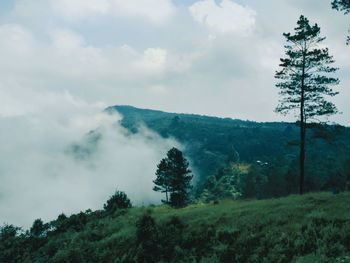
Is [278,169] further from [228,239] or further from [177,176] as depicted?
[228,239]

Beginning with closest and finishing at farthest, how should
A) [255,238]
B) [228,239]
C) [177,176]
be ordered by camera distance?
[255,238], [228,239], [177,176]

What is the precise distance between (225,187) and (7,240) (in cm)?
9029

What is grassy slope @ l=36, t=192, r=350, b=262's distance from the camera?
10.3m

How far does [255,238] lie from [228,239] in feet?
4.47

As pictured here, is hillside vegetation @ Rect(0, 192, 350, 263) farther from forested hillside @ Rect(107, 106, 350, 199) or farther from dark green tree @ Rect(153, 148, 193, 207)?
dark green tree @ Rect(153, 148, 193, 207)

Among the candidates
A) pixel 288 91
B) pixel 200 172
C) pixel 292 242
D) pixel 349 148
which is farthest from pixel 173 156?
pixel 200 172

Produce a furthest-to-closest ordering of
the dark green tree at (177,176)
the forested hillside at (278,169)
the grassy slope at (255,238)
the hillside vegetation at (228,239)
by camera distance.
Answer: the dark green tree at (177,176), the forested hillside at (278,169), the hillside vegetation at (228,239), the grassy slope at (255,238)

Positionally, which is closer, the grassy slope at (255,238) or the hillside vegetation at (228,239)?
the grassy slope at (255,238)

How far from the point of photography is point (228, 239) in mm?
13156

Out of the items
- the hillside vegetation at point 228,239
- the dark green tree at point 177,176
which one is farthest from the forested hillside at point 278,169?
the dark green tree at point 177,176

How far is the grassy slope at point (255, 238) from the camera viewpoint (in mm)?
10297

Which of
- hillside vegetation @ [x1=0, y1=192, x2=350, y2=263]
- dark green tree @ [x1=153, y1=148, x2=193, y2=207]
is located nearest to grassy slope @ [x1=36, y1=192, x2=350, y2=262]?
hillside vegetation @ [x1=0, y1=192, x2=350, y2=263]

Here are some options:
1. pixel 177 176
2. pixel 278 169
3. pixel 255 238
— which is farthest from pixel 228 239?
pixel 278 169

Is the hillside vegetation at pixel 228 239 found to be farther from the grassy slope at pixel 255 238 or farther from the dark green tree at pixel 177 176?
the dark green tree at pixel 177 176
